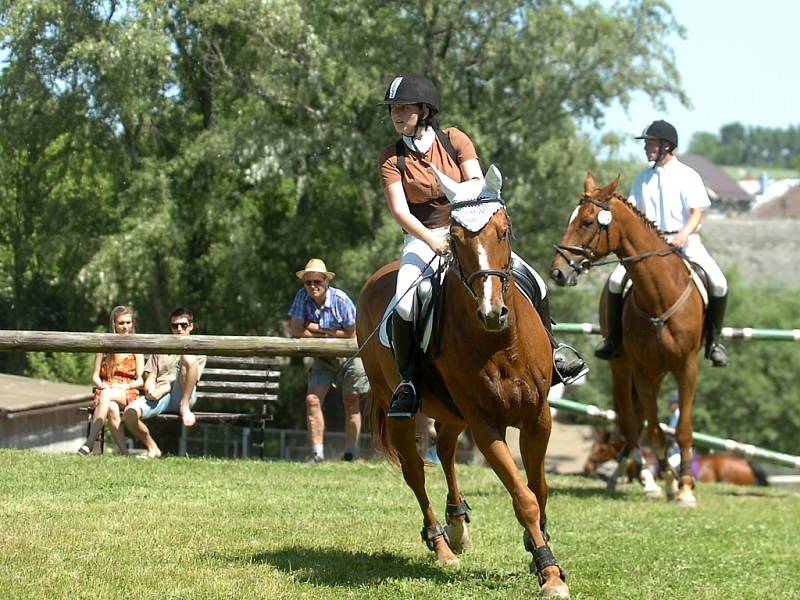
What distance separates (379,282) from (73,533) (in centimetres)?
269

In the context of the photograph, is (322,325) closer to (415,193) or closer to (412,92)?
(415,193)

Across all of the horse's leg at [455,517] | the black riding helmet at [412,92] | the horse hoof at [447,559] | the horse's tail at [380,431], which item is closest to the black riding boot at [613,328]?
the horse's tail at [380,431]

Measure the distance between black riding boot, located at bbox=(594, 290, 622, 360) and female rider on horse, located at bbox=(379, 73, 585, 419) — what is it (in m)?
5.47

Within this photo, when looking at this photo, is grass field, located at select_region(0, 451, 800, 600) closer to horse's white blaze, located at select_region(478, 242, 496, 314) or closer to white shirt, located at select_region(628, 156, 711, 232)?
horse's white blaze, located at select_region(478, 242, 496, 314)

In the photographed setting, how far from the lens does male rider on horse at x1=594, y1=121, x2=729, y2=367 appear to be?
1275 cm

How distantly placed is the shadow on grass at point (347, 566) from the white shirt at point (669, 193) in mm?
6085

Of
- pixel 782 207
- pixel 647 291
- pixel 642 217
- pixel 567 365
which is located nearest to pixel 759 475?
pixel 647 291

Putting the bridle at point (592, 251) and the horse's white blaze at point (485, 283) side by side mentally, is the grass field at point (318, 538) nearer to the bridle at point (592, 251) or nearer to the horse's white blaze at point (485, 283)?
the horse's white blaze at point (485, 283)

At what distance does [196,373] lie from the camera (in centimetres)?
1428

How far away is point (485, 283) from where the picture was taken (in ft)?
21.8

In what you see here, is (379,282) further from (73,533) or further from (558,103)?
(558,103)

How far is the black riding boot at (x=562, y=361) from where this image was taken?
780cm

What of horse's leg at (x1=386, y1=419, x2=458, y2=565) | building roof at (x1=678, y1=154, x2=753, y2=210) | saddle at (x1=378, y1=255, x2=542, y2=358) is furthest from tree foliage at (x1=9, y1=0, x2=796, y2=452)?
building roof at (x1=678, y1=154, x2=753, y2=210)

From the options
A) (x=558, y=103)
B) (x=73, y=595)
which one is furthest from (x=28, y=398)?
(x=558, y=103)
